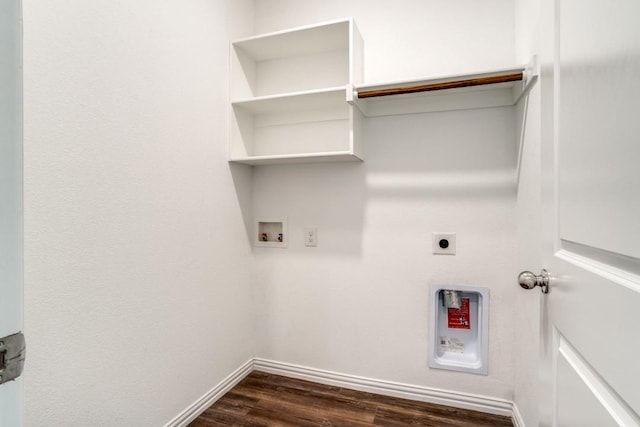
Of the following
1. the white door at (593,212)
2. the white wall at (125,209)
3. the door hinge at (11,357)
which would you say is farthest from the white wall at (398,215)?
the door hinge at (11,357)

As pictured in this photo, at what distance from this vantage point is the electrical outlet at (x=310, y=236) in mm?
2014

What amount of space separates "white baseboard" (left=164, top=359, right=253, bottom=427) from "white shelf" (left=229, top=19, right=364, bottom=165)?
125 cm

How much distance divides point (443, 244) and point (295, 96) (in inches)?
44.2

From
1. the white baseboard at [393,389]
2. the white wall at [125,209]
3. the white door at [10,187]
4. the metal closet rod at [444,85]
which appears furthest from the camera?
the white baseboard at [393,389]

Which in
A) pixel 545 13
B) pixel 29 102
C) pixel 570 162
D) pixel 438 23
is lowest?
pixel 570 162

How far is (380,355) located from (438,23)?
1849 millimetres

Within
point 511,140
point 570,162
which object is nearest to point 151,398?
point 570,162

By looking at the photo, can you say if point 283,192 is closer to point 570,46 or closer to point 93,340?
point 93,340

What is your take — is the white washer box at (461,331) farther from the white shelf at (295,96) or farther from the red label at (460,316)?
the white shelf at (295,96)

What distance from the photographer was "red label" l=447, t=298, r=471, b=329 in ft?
5.84

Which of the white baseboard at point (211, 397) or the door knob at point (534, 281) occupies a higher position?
the door knob at point (534, 281)

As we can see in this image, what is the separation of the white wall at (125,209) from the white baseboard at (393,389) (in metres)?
0.38

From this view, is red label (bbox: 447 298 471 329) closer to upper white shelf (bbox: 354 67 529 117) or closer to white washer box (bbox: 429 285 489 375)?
white washer box (bbox: 429 285 489 375)

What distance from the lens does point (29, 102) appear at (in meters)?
0.98
